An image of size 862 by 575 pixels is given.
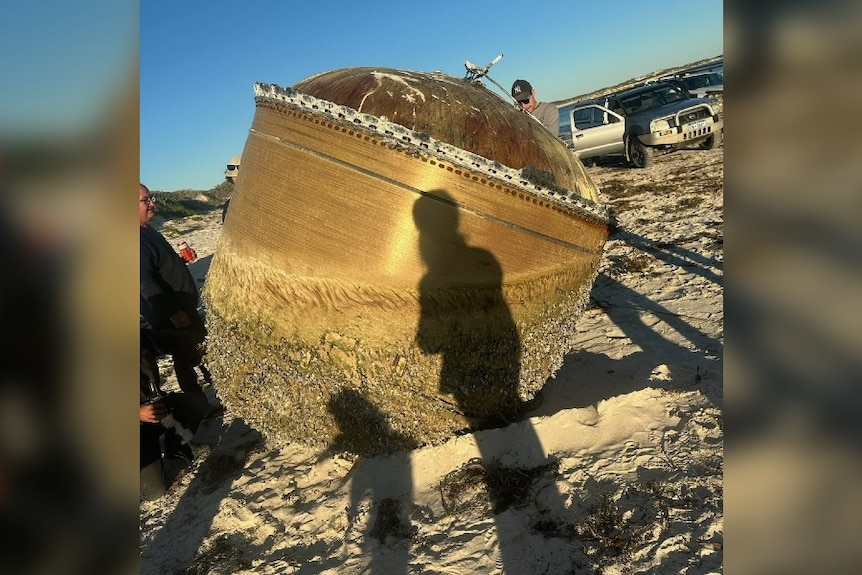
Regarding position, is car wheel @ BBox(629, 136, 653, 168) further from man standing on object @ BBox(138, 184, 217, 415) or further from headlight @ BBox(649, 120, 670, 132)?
man standing on object @ BBox(138, 184, 217, 415)

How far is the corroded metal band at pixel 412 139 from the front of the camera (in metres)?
2.83

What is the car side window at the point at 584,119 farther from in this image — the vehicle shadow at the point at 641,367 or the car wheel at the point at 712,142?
the vehicle shadow at the point at 641,367

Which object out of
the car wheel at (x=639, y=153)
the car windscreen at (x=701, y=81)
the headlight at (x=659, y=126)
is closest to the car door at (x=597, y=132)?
the car wheel at (x=639, y=153)

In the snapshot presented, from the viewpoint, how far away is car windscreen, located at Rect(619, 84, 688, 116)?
549 inches

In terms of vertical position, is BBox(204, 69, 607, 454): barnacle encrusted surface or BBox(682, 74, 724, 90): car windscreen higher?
BBox(682, 74, 724, 90): car windscreen

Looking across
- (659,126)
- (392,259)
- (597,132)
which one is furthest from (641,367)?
(597,132)

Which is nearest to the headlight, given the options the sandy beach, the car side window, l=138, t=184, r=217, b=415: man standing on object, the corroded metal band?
the car side window

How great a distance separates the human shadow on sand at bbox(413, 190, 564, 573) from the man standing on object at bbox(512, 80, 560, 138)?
3.36 metres

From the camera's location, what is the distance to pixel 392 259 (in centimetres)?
298
